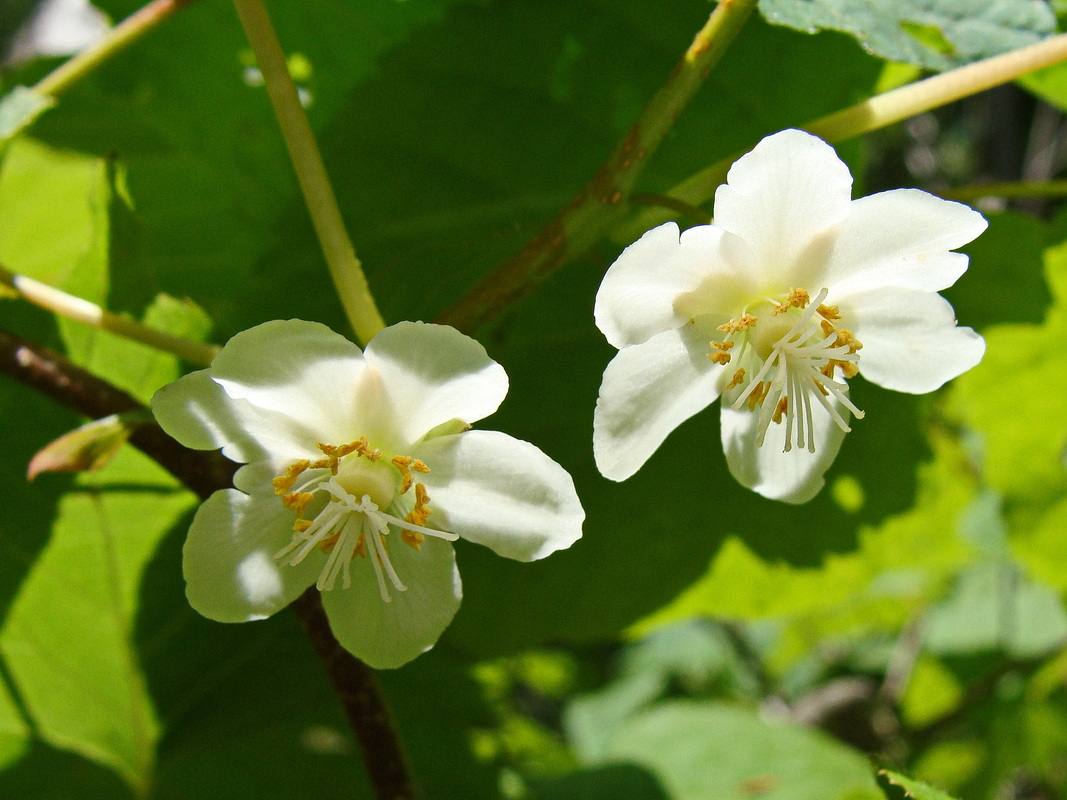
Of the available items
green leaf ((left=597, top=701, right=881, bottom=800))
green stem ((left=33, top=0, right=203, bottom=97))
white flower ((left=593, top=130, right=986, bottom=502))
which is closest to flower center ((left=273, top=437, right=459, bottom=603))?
white flower ((left=593, top=130, right=986, bottom=502))

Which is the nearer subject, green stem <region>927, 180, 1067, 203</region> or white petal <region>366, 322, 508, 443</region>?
white petal <region>366, 322, 508, 443</region>

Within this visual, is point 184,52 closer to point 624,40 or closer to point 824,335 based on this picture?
point 624,40

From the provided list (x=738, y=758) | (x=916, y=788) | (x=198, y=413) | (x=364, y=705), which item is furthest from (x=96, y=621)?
(x=738, y=758)

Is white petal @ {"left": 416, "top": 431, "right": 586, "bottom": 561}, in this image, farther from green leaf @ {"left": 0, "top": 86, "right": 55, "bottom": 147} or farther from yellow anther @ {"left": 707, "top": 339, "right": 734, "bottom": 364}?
green leaf @ {"left": 0, "top": 86, "right": 55, "bottom": 147}

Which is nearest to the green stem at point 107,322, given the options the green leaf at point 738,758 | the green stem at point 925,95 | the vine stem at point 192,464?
the vine stem at point 192,464

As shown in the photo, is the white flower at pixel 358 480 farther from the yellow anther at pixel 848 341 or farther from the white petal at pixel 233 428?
the yellow anther at pixel 848 341

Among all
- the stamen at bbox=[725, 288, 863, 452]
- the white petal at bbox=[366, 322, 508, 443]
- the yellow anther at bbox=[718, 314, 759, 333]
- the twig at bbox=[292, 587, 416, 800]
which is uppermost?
the white petal at bbox=[366, 322, 508, 443]

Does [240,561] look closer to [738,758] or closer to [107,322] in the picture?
[107,322]
